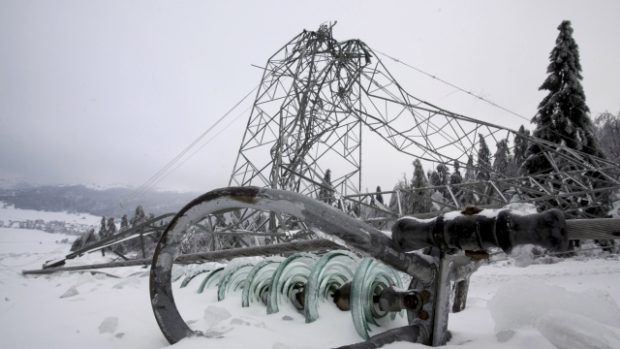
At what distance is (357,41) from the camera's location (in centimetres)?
861

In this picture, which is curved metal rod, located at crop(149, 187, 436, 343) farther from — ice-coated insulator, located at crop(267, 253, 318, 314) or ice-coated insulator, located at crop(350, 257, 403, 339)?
ice-coated insulator, located at crop(267, 253, 318, 314)

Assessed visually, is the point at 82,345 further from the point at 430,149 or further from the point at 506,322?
the point at 430,149

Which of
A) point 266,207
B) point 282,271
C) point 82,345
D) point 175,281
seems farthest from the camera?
point 175,281

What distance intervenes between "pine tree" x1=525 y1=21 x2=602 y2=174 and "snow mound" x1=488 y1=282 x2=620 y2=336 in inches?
828

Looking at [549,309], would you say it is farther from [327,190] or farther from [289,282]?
[327,190]

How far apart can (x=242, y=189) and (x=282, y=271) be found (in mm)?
925

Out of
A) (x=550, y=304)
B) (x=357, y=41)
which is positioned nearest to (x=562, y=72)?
(x=357, y=41)

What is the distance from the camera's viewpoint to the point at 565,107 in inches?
771

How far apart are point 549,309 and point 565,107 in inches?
941

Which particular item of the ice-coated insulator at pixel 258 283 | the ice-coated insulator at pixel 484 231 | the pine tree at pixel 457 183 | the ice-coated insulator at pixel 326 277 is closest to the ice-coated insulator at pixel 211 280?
the ice-coated insulator at pixel 258 283

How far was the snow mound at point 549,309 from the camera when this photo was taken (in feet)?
3.01

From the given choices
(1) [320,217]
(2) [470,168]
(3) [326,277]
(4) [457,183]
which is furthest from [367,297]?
(4) [457,183]

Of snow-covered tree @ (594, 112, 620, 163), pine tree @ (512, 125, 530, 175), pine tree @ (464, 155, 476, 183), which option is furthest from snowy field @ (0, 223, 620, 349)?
snow-covered tree @ (594, 112, 620, 163)

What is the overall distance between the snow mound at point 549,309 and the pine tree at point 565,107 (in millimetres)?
21037
